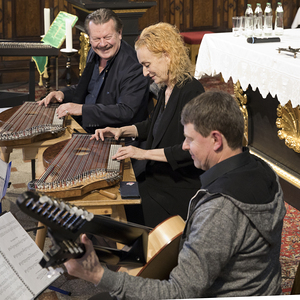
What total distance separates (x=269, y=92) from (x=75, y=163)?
2.53m

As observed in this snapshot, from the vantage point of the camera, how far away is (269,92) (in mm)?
3959

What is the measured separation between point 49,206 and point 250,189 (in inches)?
24.7

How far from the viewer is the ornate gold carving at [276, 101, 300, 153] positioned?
354cm

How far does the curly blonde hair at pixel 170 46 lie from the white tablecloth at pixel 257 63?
1339mm

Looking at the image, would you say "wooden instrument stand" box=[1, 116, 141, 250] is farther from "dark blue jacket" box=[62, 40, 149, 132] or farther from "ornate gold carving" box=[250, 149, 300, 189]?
"ornate gold carving" box=[250, 149, 300, 189]

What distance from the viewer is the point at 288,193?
12.2 feet

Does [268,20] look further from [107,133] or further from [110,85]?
[107,133]

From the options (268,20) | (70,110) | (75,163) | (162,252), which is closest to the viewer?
(162,252)

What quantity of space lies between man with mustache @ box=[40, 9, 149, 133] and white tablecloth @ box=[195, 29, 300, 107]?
1233mm

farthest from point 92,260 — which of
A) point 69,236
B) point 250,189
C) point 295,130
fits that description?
point 295,130

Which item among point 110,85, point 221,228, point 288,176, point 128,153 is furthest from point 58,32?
point 221,228

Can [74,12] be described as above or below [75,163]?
above

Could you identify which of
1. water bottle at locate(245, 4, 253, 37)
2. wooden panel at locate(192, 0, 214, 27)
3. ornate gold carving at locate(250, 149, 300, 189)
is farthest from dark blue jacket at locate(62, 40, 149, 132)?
wooden panel at locate(192, 0, 214, 27)

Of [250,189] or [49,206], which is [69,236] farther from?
[250,189]
